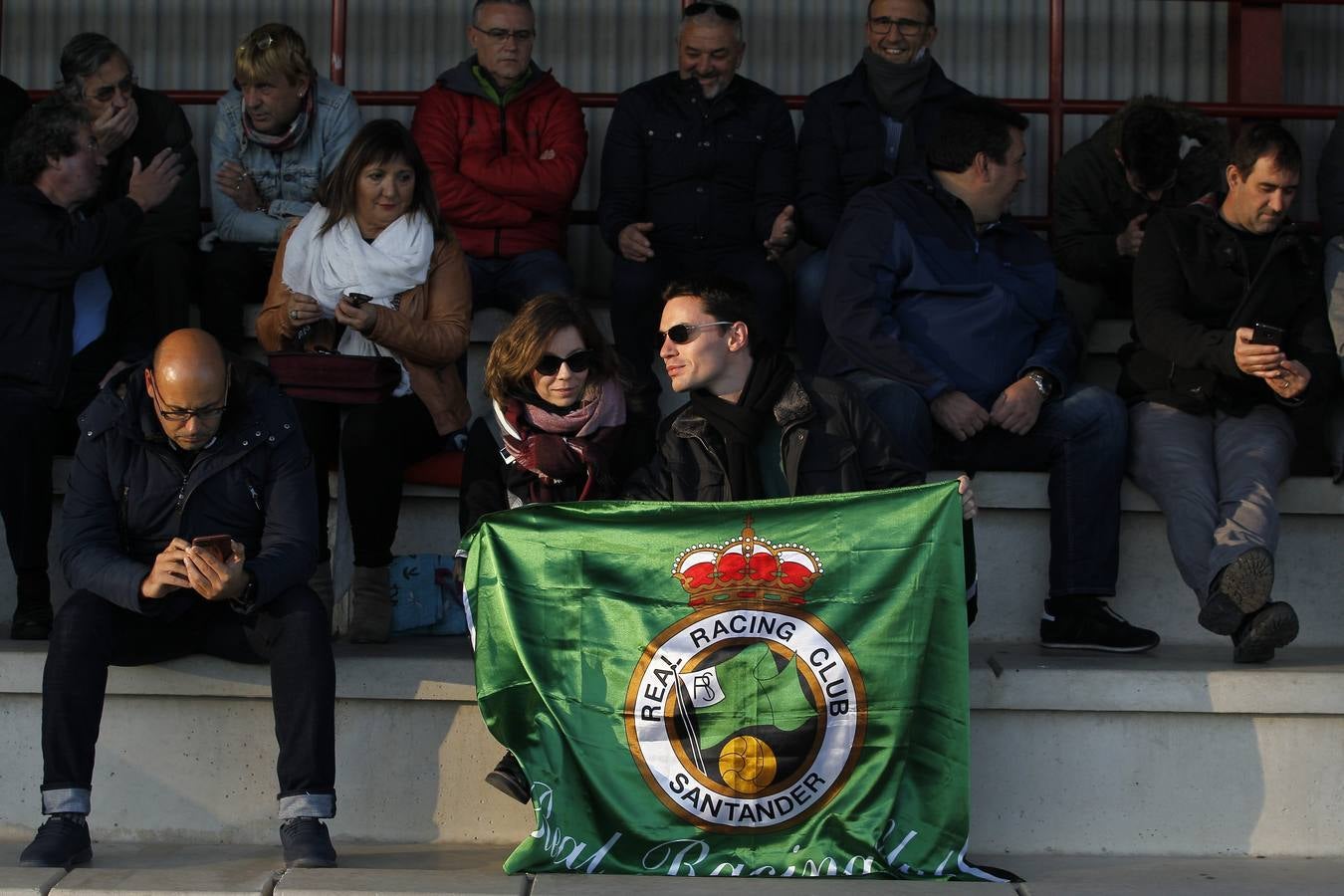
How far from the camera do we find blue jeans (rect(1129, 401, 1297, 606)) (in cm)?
536

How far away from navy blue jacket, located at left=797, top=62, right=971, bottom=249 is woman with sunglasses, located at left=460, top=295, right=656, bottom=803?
1757 mm

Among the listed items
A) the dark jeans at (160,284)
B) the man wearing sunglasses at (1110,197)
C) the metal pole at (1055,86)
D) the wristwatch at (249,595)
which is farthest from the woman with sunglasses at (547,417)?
the metal pole at (1055,86)

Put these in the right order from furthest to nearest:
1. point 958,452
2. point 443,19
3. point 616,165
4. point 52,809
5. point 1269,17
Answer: point 443,19 → point 1269,17 → point 616,165 → point 958,452 → point 52,809

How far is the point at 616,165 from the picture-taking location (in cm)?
686

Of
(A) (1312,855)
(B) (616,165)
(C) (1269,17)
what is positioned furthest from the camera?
(C) (1269,17)

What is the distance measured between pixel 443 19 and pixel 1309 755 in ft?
16.9

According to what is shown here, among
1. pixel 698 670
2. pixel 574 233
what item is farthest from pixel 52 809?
pixel 574 233

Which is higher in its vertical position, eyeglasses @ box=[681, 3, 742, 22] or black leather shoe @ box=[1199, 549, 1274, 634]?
eyeglasses @ box=[681, 3, 742, 22]

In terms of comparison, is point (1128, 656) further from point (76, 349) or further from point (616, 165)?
point (76, 349)

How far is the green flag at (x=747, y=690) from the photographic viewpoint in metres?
4.59

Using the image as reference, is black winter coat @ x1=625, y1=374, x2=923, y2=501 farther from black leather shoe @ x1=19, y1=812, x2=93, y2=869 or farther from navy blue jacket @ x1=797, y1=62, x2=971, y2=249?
navy blue jacket @ x1=797, y1=62, x2=971, y2=249

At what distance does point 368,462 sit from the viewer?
551cm

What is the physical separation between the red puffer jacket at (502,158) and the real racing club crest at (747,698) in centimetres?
240

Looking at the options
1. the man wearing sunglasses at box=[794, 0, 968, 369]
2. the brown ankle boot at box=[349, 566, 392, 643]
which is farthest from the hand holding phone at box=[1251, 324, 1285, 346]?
the brown ankle boot at box=[349, 566, 392, 643]
